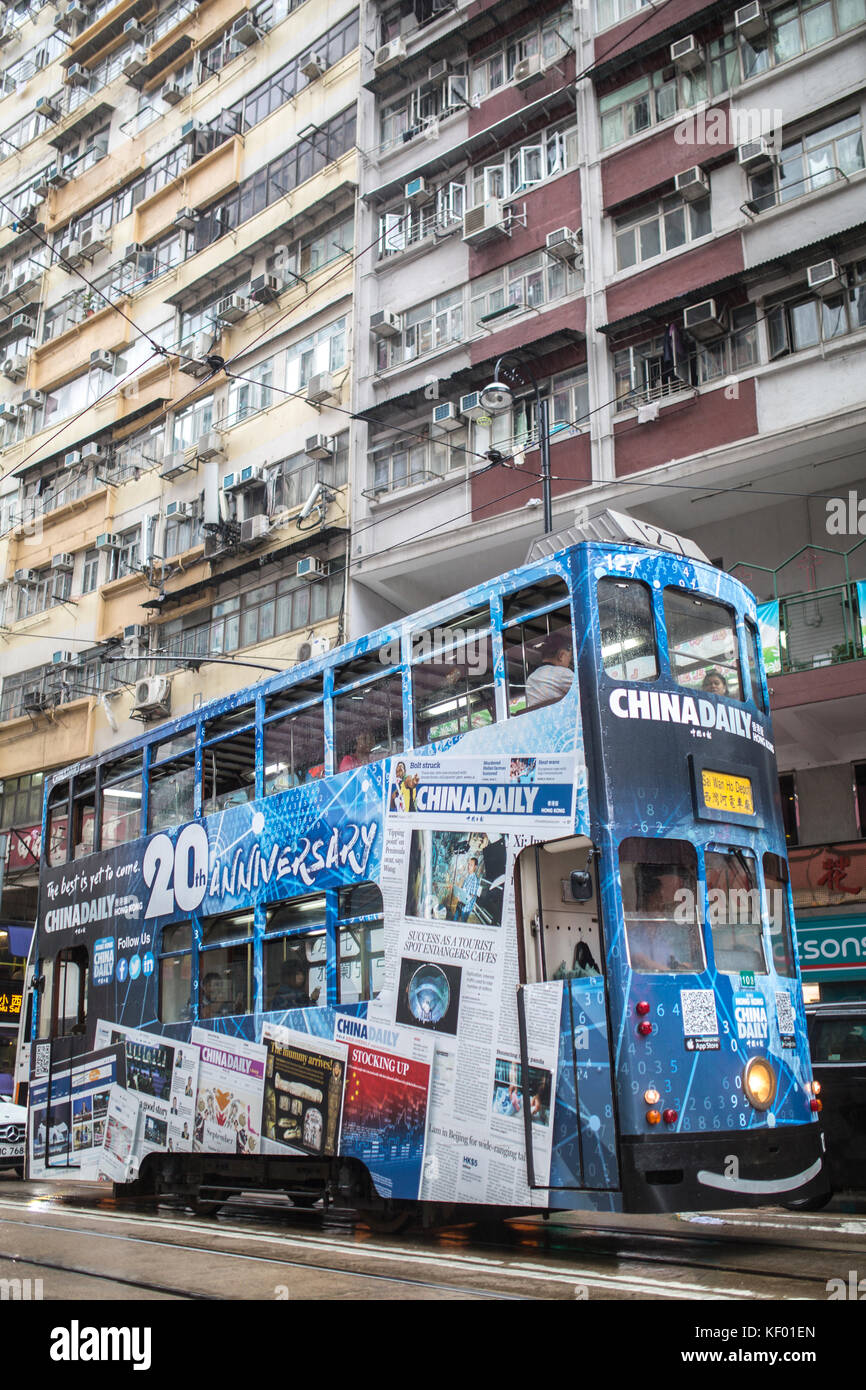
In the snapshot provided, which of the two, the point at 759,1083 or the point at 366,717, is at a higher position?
the point at 366,717

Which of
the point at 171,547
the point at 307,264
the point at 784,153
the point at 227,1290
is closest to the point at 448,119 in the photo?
the point at 307,264

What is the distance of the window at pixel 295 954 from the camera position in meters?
9.71

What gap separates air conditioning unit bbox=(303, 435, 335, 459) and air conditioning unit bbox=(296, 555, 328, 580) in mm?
2049

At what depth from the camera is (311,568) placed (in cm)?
2183

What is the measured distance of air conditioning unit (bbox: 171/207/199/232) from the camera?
1095 inches

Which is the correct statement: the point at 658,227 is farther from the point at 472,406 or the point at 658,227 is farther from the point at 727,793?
the point at 727,793

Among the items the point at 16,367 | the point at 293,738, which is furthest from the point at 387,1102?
the point at 16,367

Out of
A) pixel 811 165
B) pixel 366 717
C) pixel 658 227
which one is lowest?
pixel 366 717

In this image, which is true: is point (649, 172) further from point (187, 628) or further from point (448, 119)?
point (187, 628)

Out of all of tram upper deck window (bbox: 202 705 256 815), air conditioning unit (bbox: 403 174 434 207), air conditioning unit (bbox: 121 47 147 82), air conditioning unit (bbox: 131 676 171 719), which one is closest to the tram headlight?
tram upper deck window (bbox: 202 705 256 815)

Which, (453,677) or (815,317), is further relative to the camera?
(815,317)

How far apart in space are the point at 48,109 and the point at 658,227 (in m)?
22.8

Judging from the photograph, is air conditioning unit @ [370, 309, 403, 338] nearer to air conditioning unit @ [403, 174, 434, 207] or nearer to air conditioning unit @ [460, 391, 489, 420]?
air conditioning unit @ [403, 174, 434, 207]
